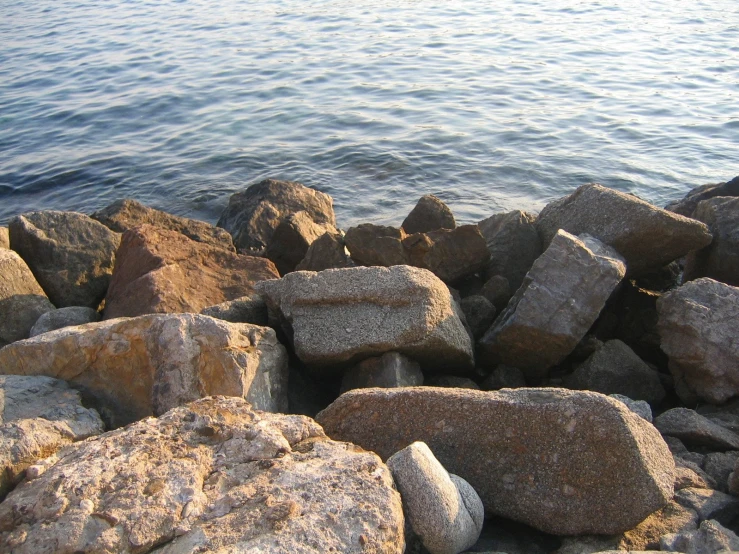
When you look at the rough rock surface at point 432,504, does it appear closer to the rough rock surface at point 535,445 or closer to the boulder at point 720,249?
the rough rock surface at point 535,445

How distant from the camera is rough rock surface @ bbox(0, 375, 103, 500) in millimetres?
2725

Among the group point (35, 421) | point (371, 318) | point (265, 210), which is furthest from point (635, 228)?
point (265, 210)

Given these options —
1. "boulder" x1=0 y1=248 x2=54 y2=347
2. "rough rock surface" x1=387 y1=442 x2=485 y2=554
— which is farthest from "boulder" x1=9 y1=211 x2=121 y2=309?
"rough rock surface" x1=387 y1=442 x2=485 y2=554

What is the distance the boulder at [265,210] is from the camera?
6867 mm

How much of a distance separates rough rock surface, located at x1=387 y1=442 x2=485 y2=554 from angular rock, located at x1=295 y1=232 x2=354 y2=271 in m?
2.88

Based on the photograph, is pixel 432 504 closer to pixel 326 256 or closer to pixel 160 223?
pixel 326 256

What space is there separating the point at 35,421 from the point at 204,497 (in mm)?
991

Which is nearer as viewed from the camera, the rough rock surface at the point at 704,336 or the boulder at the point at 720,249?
the rough rock surface at the point at 704,336

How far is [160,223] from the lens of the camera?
6.46 m

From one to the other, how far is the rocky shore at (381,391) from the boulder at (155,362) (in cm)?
1

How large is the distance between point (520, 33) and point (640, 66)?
3967 mm

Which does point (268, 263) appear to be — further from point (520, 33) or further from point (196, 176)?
point (520, 33)

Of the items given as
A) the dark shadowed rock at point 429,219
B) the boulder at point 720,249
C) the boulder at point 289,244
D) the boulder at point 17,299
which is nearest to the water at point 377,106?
the dark shadowed rock at point 429,219

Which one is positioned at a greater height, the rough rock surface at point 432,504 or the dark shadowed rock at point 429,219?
the rough rock surface at point 432,504
